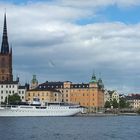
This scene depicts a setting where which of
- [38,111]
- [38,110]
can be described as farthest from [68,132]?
[38,111]

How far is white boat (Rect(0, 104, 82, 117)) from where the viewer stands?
6040 inches

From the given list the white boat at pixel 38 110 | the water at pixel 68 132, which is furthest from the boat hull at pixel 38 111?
the water at pixel 68 132

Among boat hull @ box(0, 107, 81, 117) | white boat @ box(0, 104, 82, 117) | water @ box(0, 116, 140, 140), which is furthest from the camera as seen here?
white boat @ box(0, 104, 82, 117)

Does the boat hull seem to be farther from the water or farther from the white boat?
the water

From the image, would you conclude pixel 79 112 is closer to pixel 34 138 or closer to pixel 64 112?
pixel 64 112

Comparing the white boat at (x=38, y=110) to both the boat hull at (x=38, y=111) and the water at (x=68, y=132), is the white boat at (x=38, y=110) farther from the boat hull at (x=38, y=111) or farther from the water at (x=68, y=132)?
the water at (x=68, y=132)

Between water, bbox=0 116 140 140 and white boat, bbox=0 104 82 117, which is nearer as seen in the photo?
water, bbox=0 116 140 140

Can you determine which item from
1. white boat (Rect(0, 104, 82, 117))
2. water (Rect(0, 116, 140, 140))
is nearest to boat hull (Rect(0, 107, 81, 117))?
white boat (Rect(0, 104, 82, 117))

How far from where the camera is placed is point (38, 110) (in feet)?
526

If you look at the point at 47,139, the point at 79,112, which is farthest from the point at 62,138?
the point at 79,112

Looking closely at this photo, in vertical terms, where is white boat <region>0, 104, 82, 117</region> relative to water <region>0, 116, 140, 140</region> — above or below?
above

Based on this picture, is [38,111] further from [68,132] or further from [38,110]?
[68,132]

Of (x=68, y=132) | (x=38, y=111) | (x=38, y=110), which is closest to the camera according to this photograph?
(x=68, y=132)

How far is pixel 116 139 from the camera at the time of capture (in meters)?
59.2
